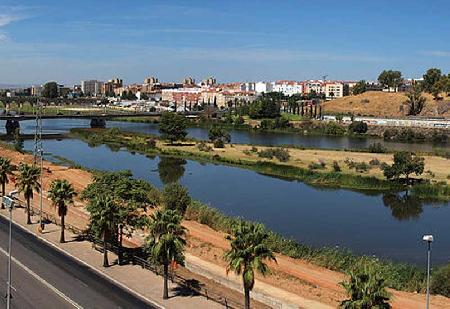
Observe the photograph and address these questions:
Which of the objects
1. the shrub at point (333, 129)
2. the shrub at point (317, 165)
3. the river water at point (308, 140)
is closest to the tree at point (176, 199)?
the shrub at point (317, 165)

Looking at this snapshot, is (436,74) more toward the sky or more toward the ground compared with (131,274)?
more toward the sky

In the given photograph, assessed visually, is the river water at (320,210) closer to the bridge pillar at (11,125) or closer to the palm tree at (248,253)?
the palm tree at (248,253)

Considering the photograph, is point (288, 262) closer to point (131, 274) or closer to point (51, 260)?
point (131, 274)

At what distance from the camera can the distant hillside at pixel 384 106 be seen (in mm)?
170375

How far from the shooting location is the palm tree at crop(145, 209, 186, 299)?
27.4m

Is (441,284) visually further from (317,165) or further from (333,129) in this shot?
(333,129)

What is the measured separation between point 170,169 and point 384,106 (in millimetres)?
118686

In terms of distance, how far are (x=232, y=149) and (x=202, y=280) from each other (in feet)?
241

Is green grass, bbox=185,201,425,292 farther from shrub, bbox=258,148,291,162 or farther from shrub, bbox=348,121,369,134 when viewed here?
shrub, bbox=348,121,369,134

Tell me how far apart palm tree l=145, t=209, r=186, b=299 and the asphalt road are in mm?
2499

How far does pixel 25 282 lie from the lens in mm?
30688

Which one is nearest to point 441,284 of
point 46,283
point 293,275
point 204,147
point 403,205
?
point 293,275

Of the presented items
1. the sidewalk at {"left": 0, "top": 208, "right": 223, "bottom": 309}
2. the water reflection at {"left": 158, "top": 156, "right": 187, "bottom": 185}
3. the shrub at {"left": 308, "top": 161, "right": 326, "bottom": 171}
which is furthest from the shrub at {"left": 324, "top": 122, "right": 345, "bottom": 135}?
the sidewalk at {"left": 0, "top": 208, "right": 223, "bottom": 309}

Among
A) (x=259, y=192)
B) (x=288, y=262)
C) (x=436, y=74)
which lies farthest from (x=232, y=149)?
(x=436, y=74)
